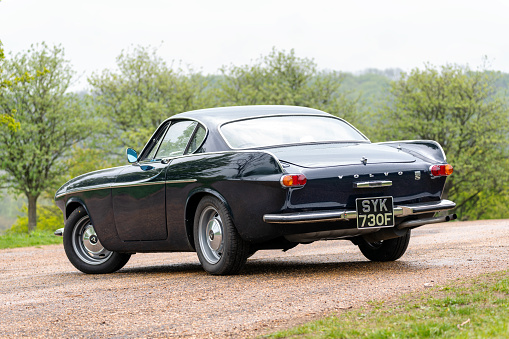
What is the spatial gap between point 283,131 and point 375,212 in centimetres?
128

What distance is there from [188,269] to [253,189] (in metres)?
2.00

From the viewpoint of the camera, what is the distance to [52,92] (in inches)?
1495

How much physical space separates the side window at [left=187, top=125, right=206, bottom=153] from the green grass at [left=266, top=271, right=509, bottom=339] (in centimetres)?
284

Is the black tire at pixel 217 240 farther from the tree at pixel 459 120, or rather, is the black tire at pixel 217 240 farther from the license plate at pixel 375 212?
the tree at pixel 459 120

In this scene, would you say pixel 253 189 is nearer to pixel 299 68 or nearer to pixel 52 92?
pixel 52 92

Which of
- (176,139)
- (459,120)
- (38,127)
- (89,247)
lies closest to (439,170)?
(176,139)

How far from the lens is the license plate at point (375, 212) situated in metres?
5.88

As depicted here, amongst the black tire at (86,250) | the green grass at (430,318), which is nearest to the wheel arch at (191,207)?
the black tire at (86,250)

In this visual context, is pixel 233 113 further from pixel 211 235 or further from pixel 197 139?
pixel 211 235

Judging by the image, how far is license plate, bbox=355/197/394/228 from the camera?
19.3 ft

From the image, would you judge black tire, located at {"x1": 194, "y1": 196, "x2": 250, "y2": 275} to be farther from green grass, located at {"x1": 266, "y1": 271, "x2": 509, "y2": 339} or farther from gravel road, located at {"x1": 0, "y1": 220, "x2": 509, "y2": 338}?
green grass, located at {"x1": 266, "y1": 271, "x2": 509, "y2": 339}

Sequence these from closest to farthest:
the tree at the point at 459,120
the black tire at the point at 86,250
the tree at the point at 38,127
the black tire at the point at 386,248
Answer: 1. the black tire at the point at 386,248
2. the black tire at the point at 86,250
3. the tree at the point at 38,127
4. the tree at the point at 459,120

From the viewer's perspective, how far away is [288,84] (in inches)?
1858

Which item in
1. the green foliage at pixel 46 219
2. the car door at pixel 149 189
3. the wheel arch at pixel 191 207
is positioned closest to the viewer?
the wheel arch at pixel 191 207
